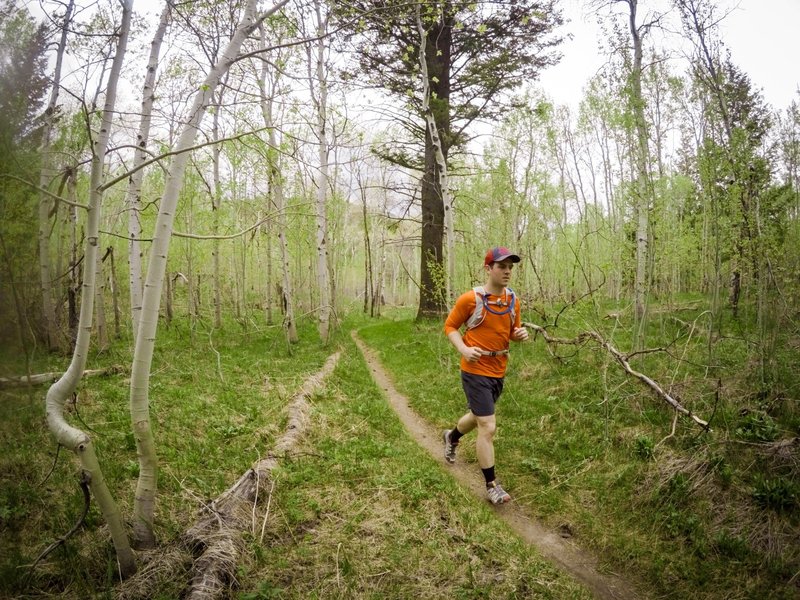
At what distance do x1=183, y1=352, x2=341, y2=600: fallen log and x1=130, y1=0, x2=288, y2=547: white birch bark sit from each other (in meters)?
0.35

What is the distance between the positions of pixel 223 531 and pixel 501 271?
10.7 ft

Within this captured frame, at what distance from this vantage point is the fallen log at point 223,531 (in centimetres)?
246

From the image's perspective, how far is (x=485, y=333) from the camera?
408 cm

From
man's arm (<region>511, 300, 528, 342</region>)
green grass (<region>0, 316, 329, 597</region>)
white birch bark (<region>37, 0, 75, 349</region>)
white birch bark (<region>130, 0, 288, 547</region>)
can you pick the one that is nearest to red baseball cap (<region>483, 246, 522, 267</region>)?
man's arm (<region>511, 300, 528, 342</region>)

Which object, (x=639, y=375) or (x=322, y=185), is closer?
(x=639, y=375)

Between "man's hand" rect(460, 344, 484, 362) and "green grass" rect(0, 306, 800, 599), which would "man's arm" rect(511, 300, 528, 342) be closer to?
"man's hand" rect(460, 344, 484, 362)

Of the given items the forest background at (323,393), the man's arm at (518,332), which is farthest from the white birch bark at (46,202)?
the man's arm at (518,332)

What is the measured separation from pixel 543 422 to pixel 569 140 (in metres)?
27.3

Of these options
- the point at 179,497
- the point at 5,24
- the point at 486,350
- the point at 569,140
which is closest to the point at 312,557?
the point at 179,497

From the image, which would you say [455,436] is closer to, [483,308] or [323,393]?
[483,308]

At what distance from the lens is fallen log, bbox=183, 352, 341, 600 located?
246 centimetres

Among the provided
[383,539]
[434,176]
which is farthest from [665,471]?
[434,176]

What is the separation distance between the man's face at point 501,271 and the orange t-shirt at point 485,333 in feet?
0.63

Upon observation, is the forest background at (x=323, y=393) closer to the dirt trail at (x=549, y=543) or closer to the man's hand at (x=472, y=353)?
the dirt trail at (x=549, y=543)
